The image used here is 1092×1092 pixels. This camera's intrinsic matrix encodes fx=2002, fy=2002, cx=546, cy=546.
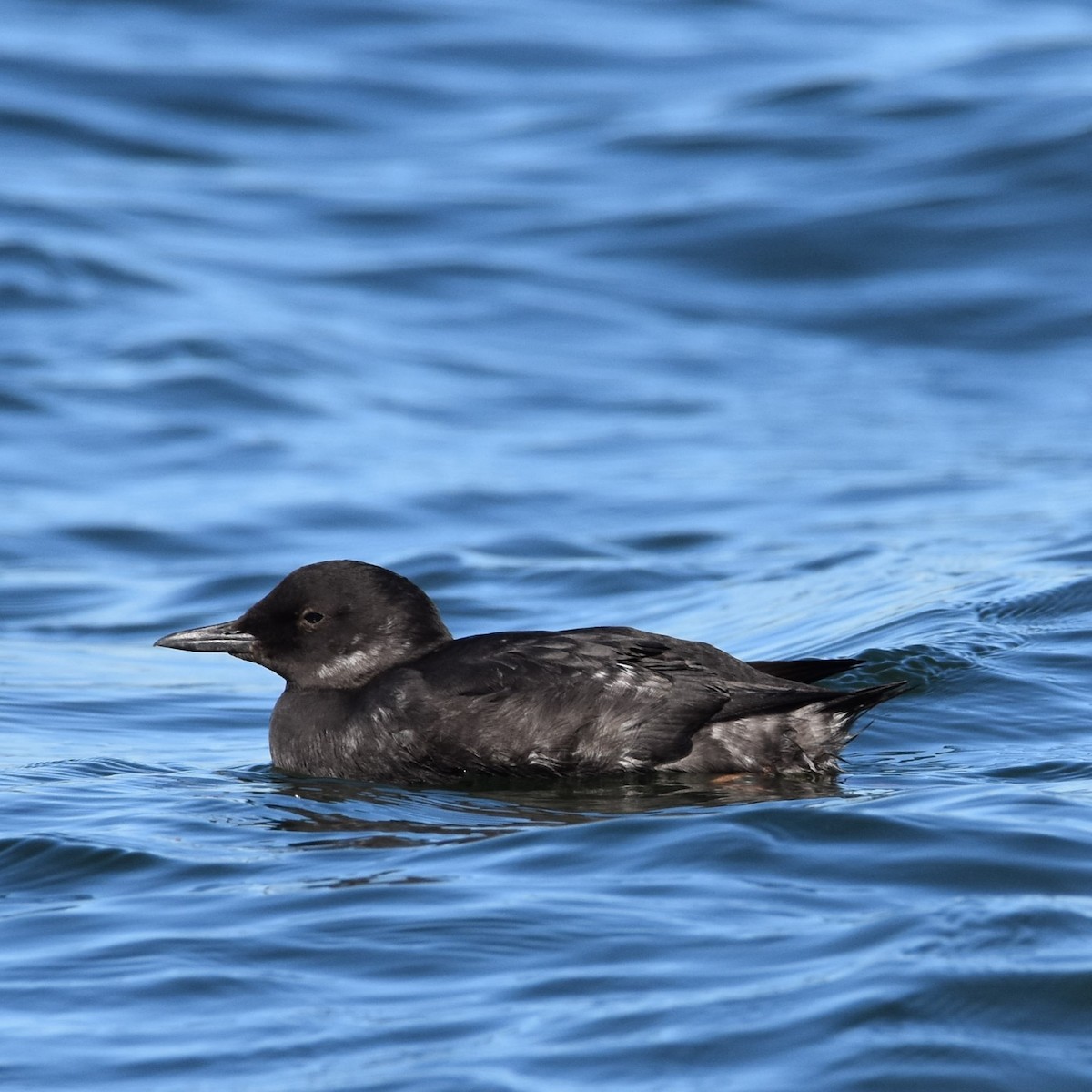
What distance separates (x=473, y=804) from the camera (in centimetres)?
658

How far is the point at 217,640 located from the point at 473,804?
155cm

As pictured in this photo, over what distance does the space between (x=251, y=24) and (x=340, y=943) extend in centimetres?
2300

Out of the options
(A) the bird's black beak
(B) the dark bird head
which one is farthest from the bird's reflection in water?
(A) the bird's black beak

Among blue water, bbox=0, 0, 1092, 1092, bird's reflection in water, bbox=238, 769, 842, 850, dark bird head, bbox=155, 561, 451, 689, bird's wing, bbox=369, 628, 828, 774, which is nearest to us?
blue water, bbox=0, 0, 1092, 1092

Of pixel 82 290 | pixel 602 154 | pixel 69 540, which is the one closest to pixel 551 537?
pixel 69 540

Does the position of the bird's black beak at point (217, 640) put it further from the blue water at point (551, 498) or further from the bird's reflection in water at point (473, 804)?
the bird's reflection in water at point (473, 804)

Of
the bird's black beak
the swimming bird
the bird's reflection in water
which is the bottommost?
the bird's reflection in water

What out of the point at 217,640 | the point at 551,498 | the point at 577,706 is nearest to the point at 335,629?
the point at 217,640

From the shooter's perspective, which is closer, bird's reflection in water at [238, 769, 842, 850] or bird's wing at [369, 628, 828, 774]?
bird's reflection in water at [238, 769, 842, 850]

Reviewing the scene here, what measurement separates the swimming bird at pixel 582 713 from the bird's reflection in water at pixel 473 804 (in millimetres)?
80

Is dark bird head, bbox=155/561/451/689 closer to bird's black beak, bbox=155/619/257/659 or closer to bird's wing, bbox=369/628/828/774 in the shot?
bird's black beak, bbox=155/619/257/659

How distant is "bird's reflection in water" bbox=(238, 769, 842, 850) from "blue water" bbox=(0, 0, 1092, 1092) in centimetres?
4

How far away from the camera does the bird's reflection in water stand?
6172 millimetres

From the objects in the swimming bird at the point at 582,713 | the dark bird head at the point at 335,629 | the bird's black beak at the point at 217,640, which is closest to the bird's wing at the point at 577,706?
the swimming bird at the point at 582,713
